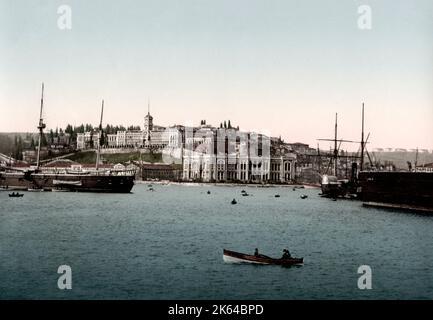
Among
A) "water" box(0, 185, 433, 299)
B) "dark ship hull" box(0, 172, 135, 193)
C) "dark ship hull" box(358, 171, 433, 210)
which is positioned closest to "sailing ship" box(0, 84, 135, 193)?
"dark ship hull" box(0, 172, 135, 193)

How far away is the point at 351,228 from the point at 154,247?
2546cm

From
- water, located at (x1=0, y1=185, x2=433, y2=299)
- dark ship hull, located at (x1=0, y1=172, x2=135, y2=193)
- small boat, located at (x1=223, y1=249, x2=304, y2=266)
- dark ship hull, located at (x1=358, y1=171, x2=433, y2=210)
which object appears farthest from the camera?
dark ship hull, located at (x1=0, y1=172, x2=135, y2=193)

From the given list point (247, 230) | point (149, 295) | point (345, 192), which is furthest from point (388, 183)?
point (149, 295)

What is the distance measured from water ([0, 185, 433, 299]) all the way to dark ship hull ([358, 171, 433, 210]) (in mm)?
6786

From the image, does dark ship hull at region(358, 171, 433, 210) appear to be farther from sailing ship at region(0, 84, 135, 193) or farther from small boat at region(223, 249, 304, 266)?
sailing ship at region(0, 84, 135, 193)

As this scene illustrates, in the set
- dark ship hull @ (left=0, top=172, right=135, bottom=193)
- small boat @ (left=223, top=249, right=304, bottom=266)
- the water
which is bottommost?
the water

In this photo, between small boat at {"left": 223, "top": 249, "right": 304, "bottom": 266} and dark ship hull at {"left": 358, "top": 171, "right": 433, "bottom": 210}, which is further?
dark ship hull at {"left": 358, "top": 171, "right": 433, "bottom": 210}

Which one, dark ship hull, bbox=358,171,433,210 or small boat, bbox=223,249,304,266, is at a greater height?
dark ship hull, bbox=358,171,433,210

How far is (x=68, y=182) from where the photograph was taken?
382ft

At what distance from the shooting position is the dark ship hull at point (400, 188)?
244 ft

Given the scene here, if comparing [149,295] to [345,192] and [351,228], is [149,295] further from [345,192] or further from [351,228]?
[345,192]

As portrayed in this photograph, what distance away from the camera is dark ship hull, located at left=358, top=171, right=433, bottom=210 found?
244ft

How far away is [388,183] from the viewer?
8431cm

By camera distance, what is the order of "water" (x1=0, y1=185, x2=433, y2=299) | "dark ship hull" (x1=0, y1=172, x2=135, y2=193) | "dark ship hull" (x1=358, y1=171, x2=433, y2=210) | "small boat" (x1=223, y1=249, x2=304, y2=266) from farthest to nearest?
"dark ship hull" (x1=0, y1=172, x2=135, y2=193), "dark ship hull" (x1=358, y1=171, x2=433, y2=210), "small boat" (x1=223, y1=249, x2=304, y2=266), "water" (x1=0, y1=185, x2=433, y2=299)
